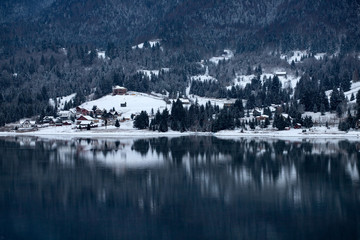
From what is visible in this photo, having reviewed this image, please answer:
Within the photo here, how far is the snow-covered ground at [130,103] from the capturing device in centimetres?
12062

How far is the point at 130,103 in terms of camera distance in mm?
129000

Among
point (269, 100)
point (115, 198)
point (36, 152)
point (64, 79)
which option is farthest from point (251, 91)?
point (115, 198)

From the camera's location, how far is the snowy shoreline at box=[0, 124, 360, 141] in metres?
83.3

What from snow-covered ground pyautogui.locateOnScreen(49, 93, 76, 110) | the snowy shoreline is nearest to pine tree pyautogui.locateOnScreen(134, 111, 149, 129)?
the snowy shoreline

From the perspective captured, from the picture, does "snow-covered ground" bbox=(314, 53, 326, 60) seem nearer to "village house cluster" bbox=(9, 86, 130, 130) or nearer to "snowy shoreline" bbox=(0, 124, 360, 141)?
"village house cluster" bbox=(9, 86, 130, 130)

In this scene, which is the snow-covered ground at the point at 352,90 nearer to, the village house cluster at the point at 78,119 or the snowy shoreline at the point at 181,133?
the snowy shoreline at the point at 181,133

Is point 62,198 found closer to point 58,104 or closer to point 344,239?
point 344,239

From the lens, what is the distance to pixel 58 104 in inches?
5433

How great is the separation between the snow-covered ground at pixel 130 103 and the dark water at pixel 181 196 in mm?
66423

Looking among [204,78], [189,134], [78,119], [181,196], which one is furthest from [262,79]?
[181,196]

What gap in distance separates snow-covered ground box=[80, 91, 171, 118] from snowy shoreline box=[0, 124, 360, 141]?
1777 centimetres

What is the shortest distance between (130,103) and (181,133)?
37236 millimetres

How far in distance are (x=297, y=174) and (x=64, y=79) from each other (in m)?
147

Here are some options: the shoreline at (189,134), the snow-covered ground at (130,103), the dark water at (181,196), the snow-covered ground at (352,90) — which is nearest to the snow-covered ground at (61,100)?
the snow-covered ground at (130,103)
